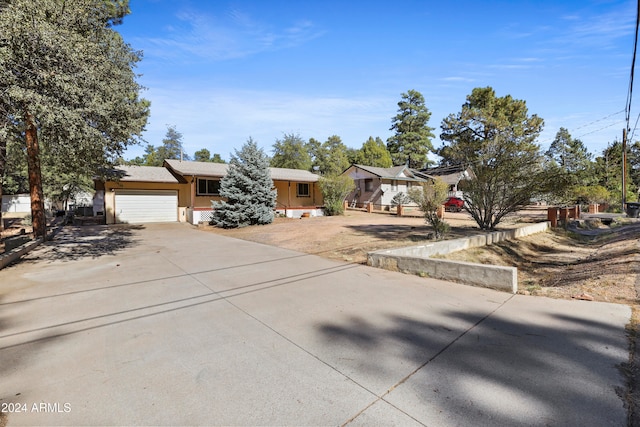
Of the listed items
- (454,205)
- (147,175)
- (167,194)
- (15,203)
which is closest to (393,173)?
(454,205)

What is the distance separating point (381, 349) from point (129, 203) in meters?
20.9

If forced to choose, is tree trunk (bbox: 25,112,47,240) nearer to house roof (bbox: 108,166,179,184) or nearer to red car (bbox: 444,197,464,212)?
house roof (bbox: 108,166,179,184)

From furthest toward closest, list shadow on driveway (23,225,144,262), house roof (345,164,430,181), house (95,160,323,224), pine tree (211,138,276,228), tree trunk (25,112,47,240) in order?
house roof (345,164,430,181) → house (95,160,323,224) → pine tree (211,138,276,228) → tree trunk (25,112,47,240) → shadow on driveway (23,225,144,262)

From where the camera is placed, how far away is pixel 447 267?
6180 millimetres

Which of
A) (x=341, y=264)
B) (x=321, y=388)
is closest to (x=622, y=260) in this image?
(x=341, y=264)

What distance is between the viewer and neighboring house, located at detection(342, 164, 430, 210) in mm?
29573

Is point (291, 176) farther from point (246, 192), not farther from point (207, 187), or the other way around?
point (246, 192)

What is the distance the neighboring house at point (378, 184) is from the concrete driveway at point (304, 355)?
23991mm

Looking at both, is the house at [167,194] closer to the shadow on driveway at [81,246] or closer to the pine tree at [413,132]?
the shadow on driveway at [81,246]

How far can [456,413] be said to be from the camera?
230 centimetres

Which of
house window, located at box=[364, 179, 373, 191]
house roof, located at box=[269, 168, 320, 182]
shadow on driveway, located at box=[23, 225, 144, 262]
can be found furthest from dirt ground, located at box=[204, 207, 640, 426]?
house window, located at box=[364, 179, 373, 191]

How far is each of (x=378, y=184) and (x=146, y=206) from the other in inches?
773

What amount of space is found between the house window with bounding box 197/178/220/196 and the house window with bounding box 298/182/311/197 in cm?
682

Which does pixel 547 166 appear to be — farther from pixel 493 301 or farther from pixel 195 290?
pixel 195 290
